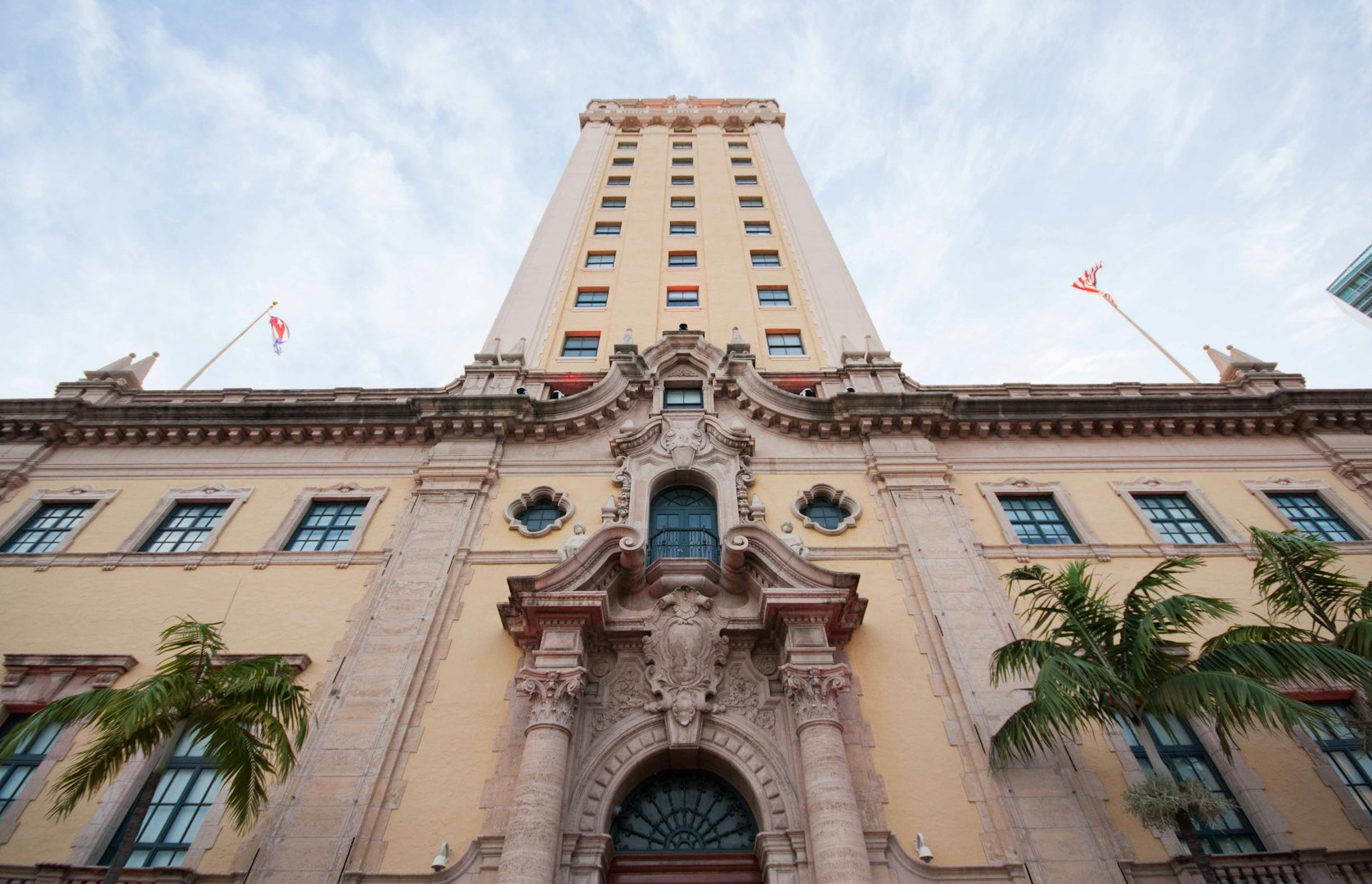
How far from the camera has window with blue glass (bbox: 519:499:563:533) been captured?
1648 centimetres

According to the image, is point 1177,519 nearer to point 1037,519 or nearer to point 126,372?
→ point 1037,519

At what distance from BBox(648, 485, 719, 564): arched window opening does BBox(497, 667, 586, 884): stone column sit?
3.61 m

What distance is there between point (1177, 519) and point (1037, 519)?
329 cm

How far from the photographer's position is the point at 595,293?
83.8ft

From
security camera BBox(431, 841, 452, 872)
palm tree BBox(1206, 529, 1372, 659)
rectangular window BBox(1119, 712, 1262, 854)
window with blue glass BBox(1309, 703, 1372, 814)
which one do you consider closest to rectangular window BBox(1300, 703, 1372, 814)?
window with blue glass BBox(1309, 703, 1372, 814)

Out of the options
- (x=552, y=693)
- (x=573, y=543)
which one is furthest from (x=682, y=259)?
(x=552, y=693)

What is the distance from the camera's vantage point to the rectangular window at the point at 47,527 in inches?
638

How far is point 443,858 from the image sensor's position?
10883mm

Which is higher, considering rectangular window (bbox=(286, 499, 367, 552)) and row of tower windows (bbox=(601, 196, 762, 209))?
row of tower windows (bbox=(601, 196, 762, 209))

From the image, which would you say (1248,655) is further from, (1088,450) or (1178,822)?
(1088,450)

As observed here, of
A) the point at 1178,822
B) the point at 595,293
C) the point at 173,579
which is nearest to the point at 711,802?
the point at 1178,822

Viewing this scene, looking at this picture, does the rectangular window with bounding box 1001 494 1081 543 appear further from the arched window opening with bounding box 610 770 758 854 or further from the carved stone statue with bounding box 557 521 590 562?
the carved stone statue with bounding box 557 521 590 562

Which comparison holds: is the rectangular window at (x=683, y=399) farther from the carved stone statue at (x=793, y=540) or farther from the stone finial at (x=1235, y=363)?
the stone finial at (x=1235, y=363)

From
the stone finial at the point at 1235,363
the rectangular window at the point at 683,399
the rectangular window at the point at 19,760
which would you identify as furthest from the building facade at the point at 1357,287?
the rectangular window at the point at 19,760
